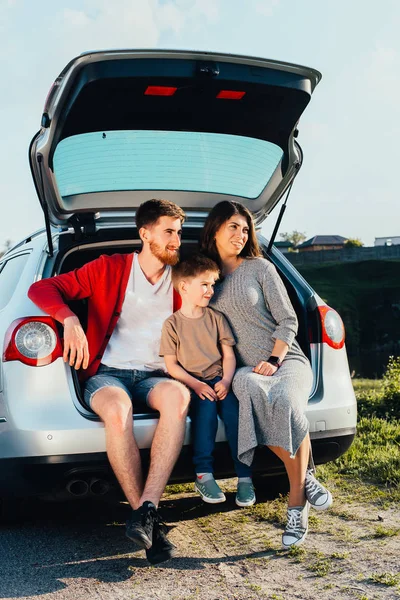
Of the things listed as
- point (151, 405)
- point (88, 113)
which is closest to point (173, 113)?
point (88, 113)

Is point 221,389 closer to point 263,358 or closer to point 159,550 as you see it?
point 263,358

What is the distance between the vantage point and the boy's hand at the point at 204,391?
376cm

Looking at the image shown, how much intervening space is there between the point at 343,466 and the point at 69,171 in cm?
265

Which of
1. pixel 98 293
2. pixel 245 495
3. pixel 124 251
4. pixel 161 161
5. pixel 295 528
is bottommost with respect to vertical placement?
pixel 295 528

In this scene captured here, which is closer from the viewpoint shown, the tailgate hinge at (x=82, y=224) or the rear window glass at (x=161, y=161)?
the rear window glass at (x=161, y=161)

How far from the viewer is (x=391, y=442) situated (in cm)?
598

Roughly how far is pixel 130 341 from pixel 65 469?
86 cm

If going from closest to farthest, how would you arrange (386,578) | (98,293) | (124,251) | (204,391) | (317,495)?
1. (386,578)
2. (317,495)
3. (204,391)
4. (98,293)
5. (124,251)

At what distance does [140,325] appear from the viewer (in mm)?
4164

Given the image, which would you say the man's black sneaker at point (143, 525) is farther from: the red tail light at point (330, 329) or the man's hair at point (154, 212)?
the man's hair at point (154, 212)

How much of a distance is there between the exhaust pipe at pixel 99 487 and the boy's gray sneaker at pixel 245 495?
0.62m

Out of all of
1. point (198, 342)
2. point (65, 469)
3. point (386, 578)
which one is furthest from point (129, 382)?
point (386, 578)

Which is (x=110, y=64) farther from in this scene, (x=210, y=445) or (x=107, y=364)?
(x=210, y=445)

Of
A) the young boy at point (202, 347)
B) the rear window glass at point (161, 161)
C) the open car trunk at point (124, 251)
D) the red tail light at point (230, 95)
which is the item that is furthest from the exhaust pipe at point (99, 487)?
the red tail light at point (230, 95)
